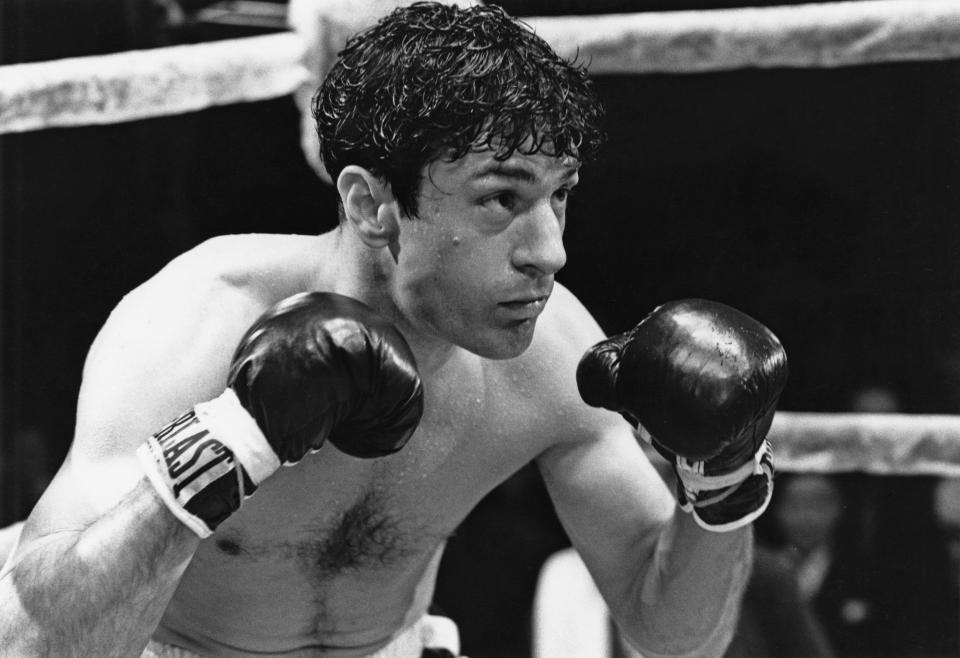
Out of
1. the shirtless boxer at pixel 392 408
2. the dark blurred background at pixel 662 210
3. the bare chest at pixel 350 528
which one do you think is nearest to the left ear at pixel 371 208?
the shirtless boxer at pixel 392 408

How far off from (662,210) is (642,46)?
11.4 inches

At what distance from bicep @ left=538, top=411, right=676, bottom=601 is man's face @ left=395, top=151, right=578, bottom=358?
29cm

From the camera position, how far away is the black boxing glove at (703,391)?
48.9 inches

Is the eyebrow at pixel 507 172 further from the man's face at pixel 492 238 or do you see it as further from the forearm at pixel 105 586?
the forearm at pixel 105 586

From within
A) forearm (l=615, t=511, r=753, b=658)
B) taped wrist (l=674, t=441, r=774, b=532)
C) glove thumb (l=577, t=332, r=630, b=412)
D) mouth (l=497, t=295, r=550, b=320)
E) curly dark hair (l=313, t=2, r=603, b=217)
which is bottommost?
forearm (l=615, t=511, r=753, b=658)

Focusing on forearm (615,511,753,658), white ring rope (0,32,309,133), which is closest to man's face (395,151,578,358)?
forearm (615,511,753,658)

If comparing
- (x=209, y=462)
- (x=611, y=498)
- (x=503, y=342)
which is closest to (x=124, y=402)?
(x=209, y=462)

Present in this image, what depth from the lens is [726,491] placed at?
137cm

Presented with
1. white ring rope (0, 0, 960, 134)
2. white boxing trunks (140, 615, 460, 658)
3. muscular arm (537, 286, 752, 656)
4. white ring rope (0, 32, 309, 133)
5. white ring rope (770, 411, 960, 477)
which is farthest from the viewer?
white ring rope (770, 411, 960, 477)

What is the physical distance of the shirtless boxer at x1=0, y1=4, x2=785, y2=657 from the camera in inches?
45.9

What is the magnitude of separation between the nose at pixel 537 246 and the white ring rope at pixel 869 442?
87cm

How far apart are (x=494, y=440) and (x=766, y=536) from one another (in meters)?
0.87

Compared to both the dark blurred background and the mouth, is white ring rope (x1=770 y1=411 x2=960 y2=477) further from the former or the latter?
the mouth

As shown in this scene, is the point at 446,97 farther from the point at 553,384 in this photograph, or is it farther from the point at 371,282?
the point at 553,384
